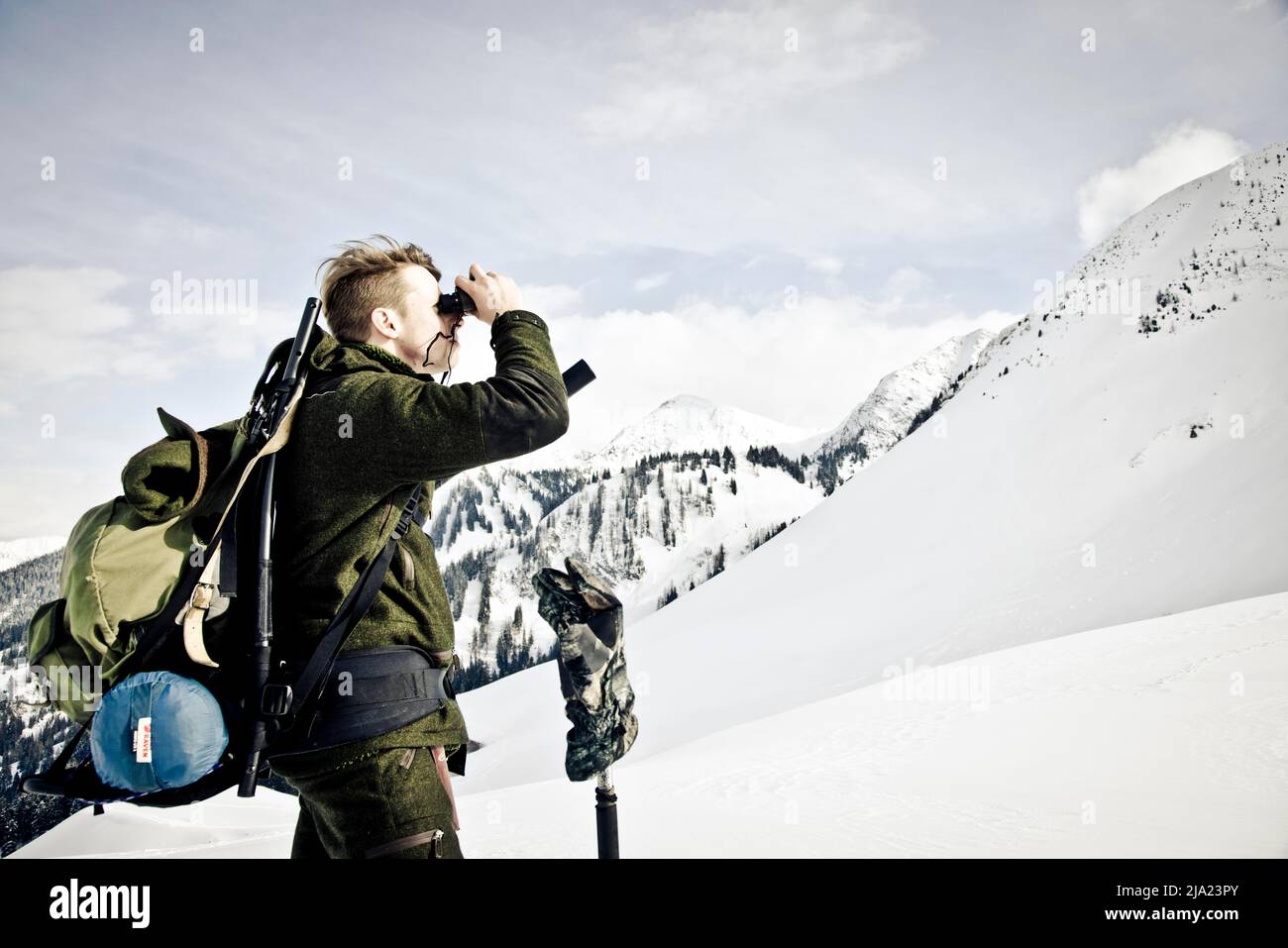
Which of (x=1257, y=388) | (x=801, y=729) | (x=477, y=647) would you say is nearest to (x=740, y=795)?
(x=801, y=729)

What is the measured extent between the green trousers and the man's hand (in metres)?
1.27

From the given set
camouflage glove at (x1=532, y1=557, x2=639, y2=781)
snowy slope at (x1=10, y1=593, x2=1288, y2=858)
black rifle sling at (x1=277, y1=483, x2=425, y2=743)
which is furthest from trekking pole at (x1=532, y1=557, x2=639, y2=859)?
snowy slope at (x1=10, y1=593, x2=1288, y2=858)

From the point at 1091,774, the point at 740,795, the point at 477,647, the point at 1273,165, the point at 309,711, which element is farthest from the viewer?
the point at 477,647

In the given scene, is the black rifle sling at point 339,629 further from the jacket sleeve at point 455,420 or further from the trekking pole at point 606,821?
the trekking pole at point 606,821

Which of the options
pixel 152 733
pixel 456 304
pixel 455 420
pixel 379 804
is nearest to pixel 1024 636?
pixel 456 304

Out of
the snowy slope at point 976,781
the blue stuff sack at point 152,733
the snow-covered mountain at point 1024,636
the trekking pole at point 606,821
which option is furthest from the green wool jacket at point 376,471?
the snow-covered mountain at point 1024,636

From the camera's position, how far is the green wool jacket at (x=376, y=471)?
1.99 meters

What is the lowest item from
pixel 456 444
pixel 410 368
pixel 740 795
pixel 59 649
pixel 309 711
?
pixel 740 795

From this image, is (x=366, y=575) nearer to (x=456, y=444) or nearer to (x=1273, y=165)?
(x=456, y=444)

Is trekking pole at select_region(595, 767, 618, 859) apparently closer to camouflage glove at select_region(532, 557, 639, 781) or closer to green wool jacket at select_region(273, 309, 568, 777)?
camouflage glove at select_region(532, 557, 639, 781)

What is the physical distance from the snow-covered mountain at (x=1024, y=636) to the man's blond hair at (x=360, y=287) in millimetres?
5135

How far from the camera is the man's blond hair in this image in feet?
8.02
